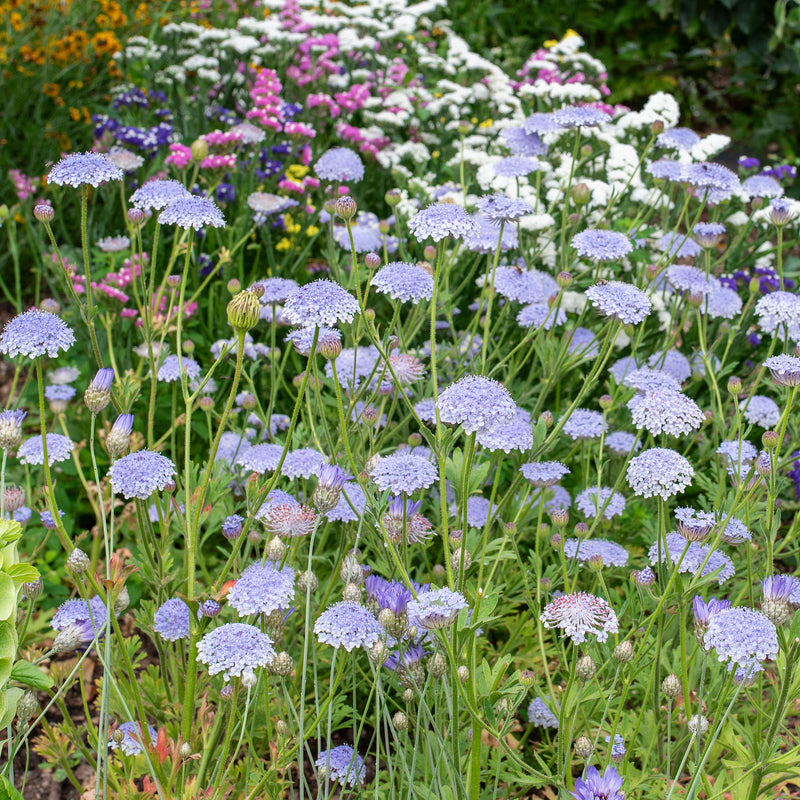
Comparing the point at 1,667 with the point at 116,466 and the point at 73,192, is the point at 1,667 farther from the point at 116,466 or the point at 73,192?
the point at 73,192

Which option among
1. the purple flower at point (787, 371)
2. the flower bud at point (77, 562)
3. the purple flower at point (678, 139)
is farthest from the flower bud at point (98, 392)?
the purple flower at point (678, 139)

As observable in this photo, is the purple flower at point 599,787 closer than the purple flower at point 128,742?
Yes

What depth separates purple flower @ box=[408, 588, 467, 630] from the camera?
1.57 m

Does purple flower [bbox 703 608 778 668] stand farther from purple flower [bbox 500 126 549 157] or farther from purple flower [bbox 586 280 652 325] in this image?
purple flower [bbox 500 126 549 157]

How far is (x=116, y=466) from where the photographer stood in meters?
1.81

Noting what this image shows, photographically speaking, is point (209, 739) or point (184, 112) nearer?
point (209, 739)

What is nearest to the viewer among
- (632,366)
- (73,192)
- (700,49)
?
(632,366)

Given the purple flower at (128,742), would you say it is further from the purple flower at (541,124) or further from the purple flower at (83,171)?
the purple flower at (541,124)

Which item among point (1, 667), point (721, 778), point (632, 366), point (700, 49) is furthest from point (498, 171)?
point (700, 49)

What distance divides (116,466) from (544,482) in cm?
A: 99

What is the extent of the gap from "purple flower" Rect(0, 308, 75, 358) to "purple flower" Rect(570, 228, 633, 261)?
130cm

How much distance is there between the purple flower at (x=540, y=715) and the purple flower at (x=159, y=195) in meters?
1.54

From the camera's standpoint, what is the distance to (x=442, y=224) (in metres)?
1.86

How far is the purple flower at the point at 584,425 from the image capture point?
247 centimetres
